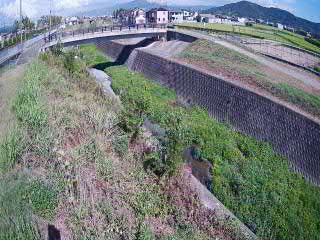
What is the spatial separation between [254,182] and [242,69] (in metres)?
15.0

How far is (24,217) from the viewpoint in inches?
392

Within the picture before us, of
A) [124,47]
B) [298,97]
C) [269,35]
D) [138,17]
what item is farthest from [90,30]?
[138,17]

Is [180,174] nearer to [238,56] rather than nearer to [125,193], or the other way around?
[125,193]

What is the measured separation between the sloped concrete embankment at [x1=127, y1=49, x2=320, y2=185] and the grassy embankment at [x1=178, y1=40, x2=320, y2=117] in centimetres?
154

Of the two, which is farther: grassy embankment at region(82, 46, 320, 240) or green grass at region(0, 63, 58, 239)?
grassy embankment at region(82, 46, 320, 240)

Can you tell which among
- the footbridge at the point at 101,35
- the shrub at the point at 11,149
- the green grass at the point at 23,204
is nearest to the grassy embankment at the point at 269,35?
the footbridge at the point at 101,35

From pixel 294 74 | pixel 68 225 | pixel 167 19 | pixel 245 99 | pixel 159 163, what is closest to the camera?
pixel 68 225

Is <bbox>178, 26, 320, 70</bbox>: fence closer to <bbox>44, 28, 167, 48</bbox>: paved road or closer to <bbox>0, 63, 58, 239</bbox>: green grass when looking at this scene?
<bbox>44, 28, 167, 48</bbox>: paved road

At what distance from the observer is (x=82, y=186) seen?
12.2 m

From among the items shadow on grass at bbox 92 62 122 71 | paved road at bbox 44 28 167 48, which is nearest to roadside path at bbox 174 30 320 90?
paved road at bbox 44 28 167 48

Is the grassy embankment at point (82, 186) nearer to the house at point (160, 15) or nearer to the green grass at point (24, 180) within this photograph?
the green grass at point (24, 180)

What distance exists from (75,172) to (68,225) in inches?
91.2

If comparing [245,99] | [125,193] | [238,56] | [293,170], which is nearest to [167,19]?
[238,56]

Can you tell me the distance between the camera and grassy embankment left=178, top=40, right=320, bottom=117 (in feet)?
75.9
